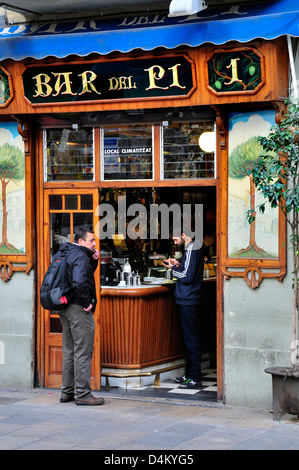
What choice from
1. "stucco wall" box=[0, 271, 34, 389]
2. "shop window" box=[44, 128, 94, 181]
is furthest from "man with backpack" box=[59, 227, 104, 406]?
"shop window" box=[44, 128, 94, 181]

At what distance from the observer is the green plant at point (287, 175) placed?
25.8 ft

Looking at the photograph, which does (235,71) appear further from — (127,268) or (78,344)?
(78,344)

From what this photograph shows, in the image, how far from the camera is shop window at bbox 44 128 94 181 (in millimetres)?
10039

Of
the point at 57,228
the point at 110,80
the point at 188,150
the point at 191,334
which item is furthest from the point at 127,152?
the point at 191,334

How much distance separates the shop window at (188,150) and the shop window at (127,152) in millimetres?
211

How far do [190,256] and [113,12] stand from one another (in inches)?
124

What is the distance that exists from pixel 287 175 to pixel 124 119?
257cm

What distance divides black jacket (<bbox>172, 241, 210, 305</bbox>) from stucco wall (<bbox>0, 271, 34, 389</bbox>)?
72.9 inches

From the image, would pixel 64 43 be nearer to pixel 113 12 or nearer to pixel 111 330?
pixel 113 12

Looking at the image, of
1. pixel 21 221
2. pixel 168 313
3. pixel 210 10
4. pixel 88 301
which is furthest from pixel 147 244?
pixel 210 10

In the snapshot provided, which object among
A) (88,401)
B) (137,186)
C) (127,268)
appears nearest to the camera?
(88,401)

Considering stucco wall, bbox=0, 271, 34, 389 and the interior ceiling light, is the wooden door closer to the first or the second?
stucco wall, bbox=0, 271, 34, 389

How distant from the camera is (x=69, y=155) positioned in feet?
33.2

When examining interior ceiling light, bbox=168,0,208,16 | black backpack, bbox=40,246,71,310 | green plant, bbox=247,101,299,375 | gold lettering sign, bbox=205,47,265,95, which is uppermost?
interior ceiling light, bbox=168,0,208,16
